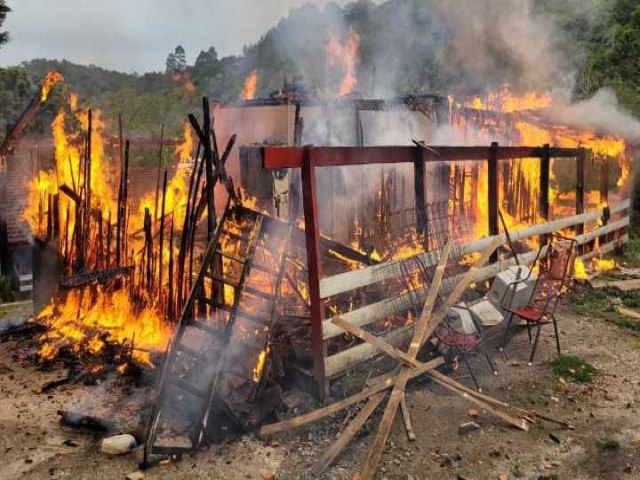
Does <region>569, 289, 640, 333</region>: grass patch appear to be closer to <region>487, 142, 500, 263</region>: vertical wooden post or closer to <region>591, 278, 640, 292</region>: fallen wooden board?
<region>591, 278, 640, 292</region>: fallen wooden board

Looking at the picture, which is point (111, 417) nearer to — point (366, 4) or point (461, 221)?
point (461, 221)

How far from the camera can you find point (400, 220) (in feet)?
38.4

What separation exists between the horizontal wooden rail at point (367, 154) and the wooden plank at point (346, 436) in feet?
9.75

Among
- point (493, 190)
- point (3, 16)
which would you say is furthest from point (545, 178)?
point (3, 16)

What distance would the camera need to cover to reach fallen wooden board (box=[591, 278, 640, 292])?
11.3m

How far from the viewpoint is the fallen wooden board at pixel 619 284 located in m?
11.3

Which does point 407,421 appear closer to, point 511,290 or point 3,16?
point 511,290

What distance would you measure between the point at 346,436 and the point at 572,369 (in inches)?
159

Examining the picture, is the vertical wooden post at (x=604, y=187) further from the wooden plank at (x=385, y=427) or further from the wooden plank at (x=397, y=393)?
the wooden plank at (x=385, y=427)

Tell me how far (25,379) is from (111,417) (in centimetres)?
217

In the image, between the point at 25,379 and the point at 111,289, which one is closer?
the point at 25,379

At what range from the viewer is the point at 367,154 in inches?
276

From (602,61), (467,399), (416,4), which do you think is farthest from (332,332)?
(416,4)

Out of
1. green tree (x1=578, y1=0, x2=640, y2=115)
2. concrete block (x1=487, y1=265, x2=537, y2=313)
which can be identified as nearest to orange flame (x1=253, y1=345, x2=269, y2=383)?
concrete block (x1=487, y1=265, x2=537, y2=313)
